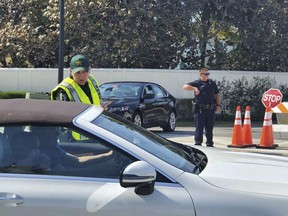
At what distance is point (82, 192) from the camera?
10.5 feet

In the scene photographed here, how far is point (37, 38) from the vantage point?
2125 centimetres

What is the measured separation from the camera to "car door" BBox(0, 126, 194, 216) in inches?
123

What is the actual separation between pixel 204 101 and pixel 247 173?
20.5 feet

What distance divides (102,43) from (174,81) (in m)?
3.26

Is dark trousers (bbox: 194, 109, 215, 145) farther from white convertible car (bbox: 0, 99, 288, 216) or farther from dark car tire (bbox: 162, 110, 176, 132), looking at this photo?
white convertible car (bbox: 0, 99, 288, 216)

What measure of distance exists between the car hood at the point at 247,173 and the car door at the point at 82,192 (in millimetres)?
337

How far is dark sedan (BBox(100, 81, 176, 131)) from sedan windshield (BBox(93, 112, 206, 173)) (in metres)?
8.30

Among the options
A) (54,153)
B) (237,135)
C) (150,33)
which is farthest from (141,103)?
(54,153)

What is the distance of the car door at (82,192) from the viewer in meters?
3.13

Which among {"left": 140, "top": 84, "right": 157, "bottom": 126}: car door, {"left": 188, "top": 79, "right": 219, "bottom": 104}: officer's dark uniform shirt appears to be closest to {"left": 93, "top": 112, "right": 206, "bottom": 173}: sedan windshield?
{"left": 188, "top": 79, "right": 219, "bottom": 104}: officer's dark uniform shirt

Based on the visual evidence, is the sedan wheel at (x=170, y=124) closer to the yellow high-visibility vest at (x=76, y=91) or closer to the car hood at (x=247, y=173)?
the yellow high-visibility vest at (x=76, y=91)

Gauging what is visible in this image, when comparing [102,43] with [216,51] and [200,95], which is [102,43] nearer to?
[216,51]

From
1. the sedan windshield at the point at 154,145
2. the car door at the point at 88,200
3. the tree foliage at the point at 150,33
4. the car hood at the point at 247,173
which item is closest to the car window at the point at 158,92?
the tree foliage at the point at 150,33

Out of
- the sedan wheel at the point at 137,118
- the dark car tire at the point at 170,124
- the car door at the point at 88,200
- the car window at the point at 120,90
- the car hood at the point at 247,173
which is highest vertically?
the car hood at the point at 247,173
